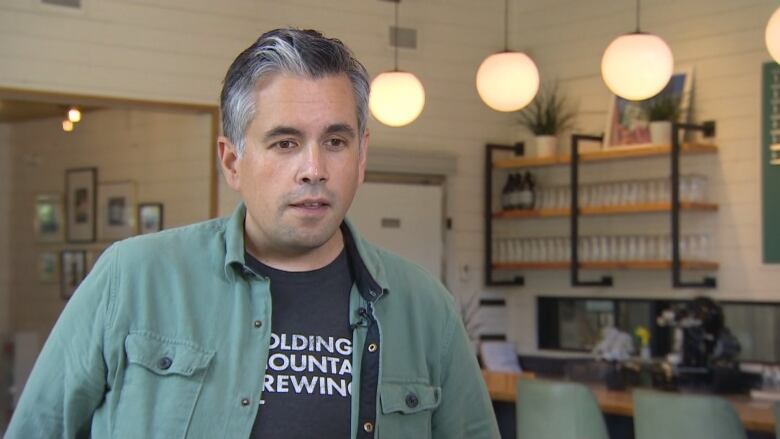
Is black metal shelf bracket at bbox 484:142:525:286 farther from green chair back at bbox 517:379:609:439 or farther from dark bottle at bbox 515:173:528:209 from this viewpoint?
green chair back at bbox 517:379:609:439

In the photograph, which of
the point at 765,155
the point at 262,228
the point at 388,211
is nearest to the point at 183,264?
the point at 262,228

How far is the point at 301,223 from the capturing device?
1.79 meters

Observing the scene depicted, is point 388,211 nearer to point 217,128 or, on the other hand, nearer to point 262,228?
point 217,128

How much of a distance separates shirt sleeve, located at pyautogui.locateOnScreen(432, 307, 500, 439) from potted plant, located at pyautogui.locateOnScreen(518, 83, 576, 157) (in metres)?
6.89

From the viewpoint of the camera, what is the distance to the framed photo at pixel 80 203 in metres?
10.6

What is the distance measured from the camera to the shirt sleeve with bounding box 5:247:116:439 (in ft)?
5.76

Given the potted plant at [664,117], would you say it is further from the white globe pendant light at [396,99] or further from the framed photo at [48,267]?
the framed photo at [48,267]

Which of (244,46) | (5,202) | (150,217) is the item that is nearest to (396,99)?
(244,46)

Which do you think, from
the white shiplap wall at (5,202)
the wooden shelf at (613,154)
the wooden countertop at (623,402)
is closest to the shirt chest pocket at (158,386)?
the wooden countertop at (623,402)

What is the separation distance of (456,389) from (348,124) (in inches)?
18.4

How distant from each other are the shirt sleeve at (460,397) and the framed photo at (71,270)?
29.5ft

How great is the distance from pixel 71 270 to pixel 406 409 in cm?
927

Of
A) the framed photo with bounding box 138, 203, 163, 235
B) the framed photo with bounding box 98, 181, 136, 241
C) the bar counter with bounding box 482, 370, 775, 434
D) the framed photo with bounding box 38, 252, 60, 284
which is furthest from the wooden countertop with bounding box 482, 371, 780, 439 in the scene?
the framed photo with bounding box 38, 252, 60, 284

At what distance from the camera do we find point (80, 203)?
10688mm
